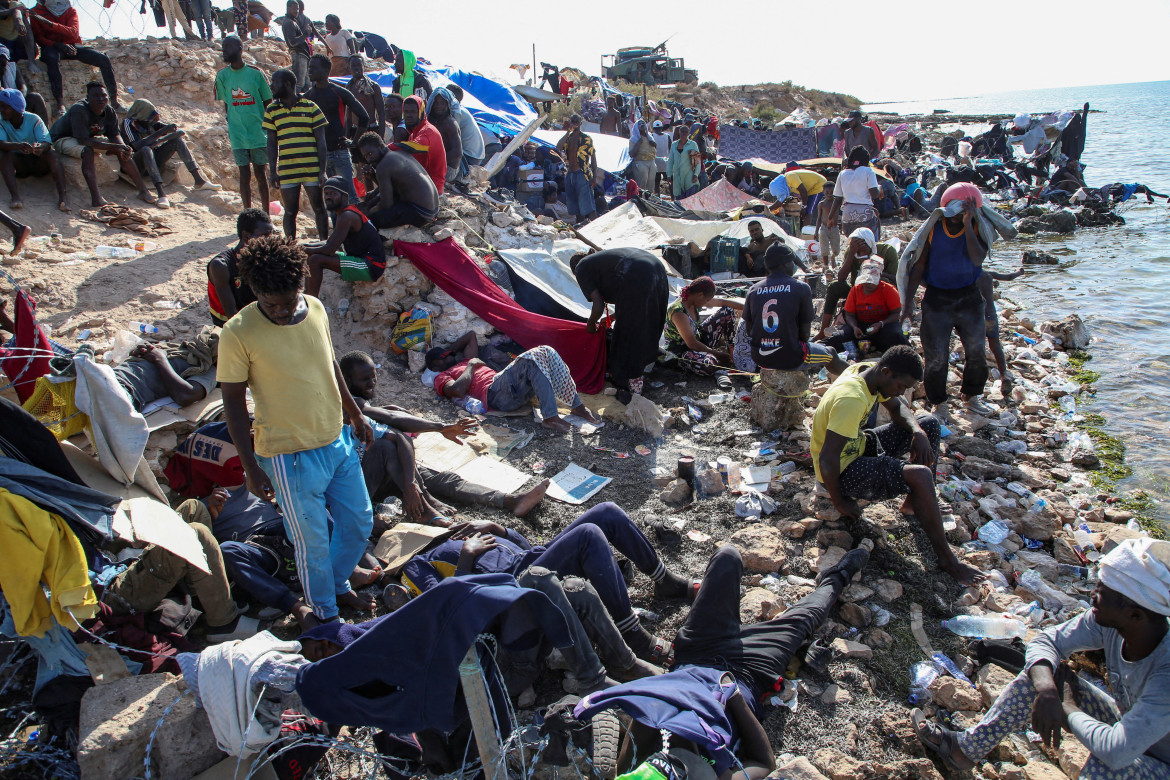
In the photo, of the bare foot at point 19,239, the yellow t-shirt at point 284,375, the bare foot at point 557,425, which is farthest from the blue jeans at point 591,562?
the bare foot at point 19,239

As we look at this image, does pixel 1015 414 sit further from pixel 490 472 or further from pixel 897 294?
pixel 490 472

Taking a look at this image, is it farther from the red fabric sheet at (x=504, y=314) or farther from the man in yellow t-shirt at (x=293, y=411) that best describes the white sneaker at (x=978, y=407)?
the man in yellow t-shirt at (x=293, y=411)

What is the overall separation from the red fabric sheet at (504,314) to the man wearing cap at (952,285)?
8.73 ft

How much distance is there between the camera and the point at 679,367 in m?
6.31

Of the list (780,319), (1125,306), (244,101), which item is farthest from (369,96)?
(1125,306)

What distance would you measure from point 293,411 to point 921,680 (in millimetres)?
3015

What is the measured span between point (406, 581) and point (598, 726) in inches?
52.0

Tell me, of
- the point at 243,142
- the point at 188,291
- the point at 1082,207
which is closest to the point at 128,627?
the point at 188,291

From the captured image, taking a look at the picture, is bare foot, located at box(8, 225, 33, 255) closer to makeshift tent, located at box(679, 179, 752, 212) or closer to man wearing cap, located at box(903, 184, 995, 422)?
man wearing cap, located at box(903, 184, 995, 422)

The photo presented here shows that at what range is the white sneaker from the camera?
18.3 ft

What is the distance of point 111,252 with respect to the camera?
6371mm

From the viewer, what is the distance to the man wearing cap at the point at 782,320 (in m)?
4.93

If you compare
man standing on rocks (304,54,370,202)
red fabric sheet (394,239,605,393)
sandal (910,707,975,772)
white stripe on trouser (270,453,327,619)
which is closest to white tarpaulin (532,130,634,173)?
man standing on rocks (304,54,370,202)

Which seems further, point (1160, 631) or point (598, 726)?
point (598, 726)
